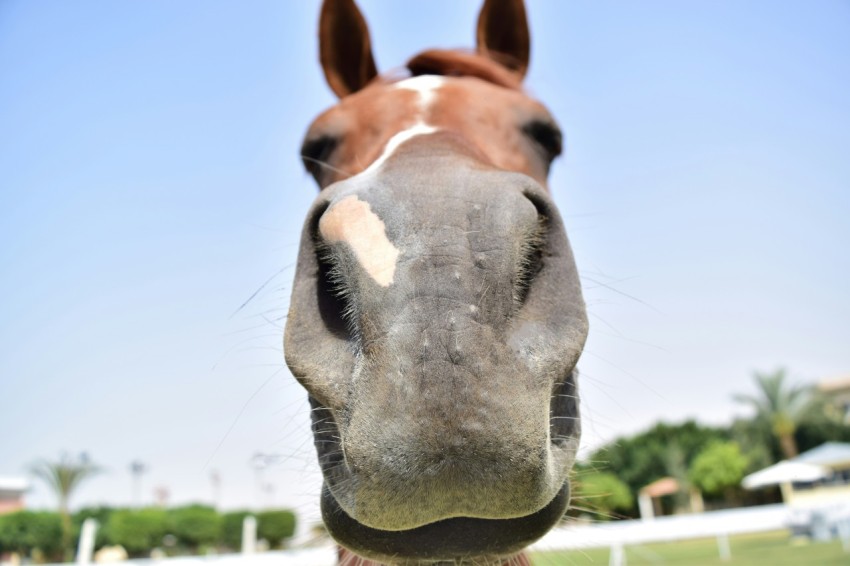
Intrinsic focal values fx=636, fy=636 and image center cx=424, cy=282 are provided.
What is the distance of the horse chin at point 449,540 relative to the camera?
1390mm

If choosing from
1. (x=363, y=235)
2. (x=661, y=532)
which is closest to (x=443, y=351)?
(x=363, y=235)

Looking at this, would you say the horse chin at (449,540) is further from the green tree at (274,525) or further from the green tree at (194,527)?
the green tree at (194,527)

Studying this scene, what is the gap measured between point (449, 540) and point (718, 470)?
51.0m

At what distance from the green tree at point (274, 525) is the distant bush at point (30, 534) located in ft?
43.7

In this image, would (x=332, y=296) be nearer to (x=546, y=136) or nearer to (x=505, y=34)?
(x=546, y=136)

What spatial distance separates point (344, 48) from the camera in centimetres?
339

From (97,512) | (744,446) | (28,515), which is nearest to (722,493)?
(744,446)

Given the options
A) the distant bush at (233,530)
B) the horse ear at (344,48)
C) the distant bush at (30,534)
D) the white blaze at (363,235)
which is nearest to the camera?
the white blaze at (363,235)

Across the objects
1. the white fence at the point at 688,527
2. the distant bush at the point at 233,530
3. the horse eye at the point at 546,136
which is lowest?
the distant bush at the point at 233,530

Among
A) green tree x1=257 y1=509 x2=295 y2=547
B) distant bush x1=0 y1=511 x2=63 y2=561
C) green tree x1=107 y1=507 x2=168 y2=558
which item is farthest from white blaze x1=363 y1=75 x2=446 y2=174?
distant bush x1=0 y1=511 x2=63 y2=561

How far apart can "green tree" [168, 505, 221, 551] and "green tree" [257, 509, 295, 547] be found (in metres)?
4.06

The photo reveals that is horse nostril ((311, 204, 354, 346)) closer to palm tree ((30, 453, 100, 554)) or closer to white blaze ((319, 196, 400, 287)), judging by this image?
white blaze ((319, 196, 400, 287))

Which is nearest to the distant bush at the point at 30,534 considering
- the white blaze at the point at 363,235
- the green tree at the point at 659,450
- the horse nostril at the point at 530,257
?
the green tree at the point at 659,450

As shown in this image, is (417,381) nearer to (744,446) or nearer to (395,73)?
(395,73)
